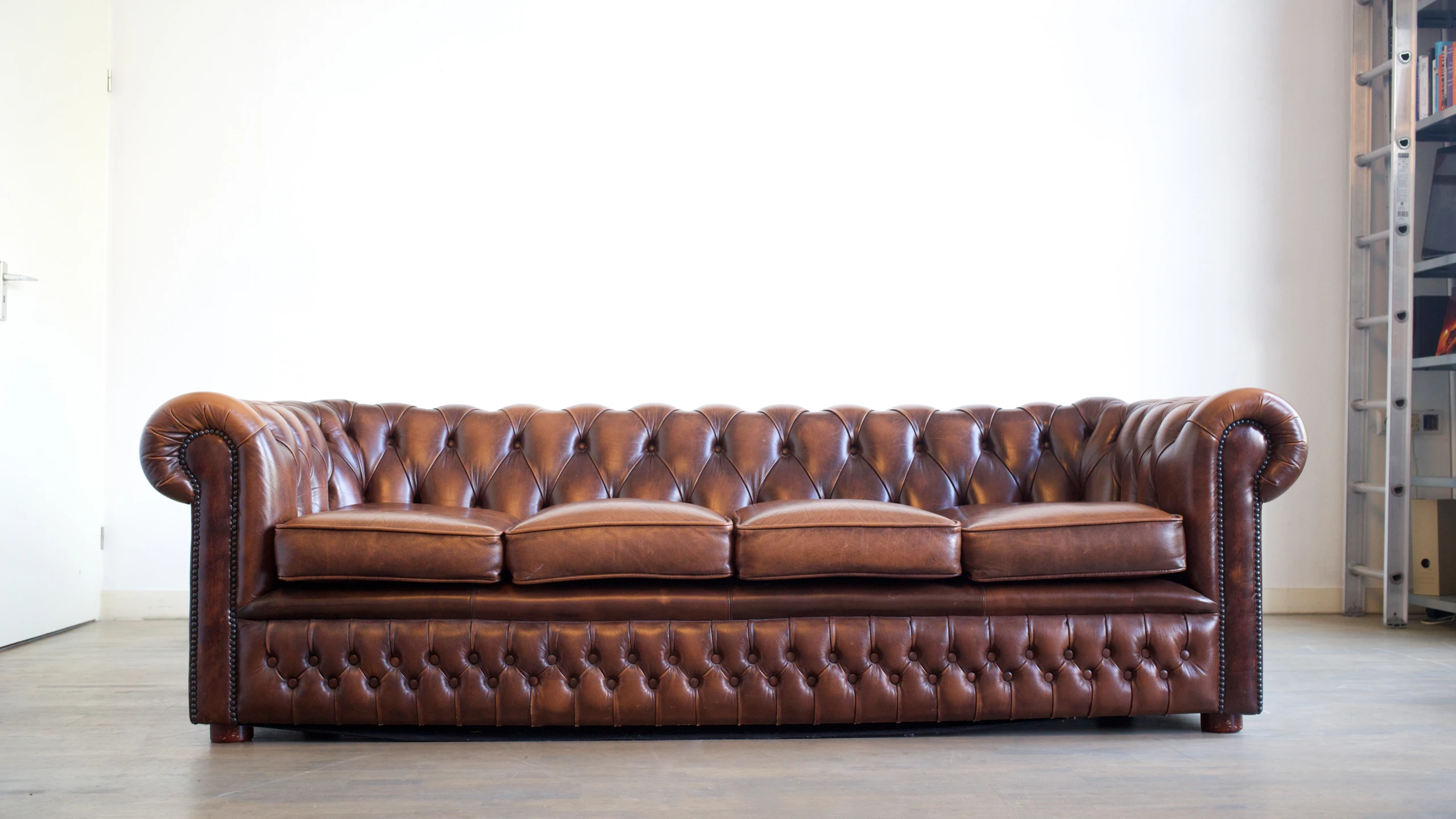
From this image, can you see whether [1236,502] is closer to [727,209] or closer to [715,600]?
[715,600]

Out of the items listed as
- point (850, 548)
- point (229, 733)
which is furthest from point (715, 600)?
point (229, 733)

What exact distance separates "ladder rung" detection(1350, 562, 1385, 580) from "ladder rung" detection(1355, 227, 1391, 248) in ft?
4.12

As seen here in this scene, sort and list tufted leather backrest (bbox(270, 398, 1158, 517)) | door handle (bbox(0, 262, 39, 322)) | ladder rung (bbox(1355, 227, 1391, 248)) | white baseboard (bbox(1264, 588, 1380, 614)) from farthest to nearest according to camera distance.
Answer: white baseboard (bbox(1264, 588, 1380, 614)) → ladder rung (bbox(1355, 227, 1391, 248)) → door handle (bbox(0, 262, 39, 322)) → tufted leather backrest (bbox(270, 398, 1158, 517))

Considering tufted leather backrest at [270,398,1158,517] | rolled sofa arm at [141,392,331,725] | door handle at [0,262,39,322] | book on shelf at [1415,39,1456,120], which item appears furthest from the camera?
book on shelf at [1415,39,1456,120]

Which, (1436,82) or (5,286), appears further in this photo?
(1436,82)

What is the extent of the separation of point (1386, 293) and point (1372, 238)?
24cm

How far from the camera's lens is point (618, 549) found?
6.66ft

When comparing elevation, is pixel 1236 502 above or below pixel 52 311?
below

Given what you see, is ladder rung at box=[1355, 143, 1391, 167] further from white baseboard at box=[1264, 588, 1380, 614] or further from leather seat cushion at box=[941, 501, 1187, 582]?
leather seat cushion at box=[941, 501, 1187, 582]

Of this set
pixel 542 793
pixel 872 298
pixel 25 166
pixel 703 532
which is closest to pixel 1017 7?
pixel 872 298

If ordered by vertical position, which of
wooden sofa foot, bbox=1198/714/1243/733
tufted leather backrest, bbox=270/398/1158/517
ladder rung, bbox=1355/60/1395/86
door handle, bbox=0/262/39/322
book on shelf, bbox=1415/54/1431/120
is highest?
ladder rung, bbox=1355/60/1395/86

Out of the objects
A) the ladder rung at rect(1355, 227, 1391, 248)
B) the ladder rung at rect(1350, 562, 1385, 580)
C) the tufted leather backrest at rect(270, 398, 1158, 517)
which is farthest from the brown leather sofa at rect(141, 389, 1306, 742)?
the ladder rung at rect(1355, 227, 1391, 248)

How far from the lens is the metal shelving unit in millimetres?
3428

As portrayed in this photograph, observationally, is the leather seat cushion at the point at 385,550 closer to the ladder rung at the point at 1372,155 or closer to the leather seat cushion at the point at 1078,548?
the leather seat cushion at the point at 1078,548
